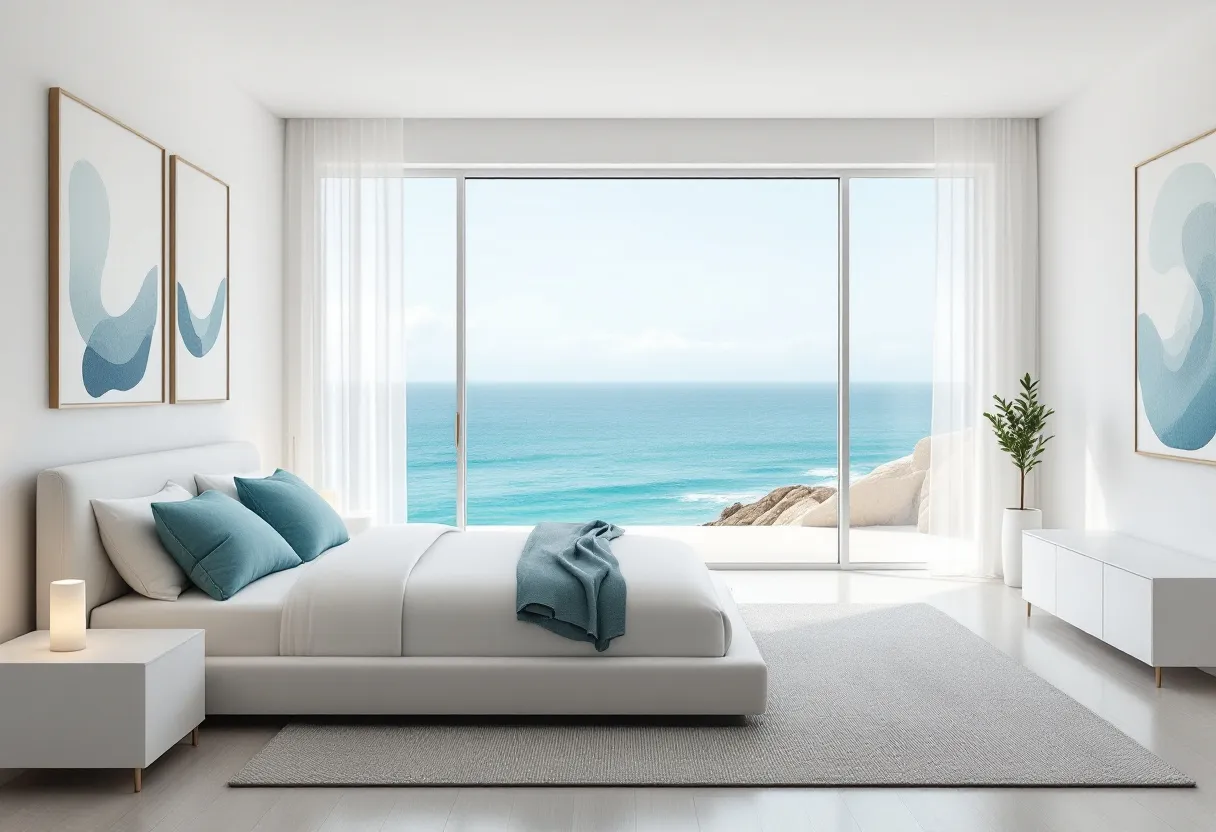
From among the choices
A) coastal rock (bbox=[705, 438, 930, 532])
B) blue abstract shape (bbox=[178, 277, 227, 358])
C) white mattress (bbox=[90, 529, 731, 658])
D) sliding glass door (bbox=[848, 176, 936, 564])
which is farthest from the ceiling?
coastal rock (bbox=[705, 438, 930, 532])

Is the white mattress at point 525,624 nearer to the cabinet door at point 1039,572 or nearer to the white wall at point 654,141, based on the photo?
the cabinet door at point 1039,572

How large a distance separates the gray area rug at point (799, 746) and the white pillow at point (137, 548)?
2.31 ft

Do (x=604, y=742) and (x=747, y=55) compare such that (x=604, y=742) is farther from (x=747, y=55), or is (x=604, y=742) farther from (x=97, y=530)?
(x=747, y=55)

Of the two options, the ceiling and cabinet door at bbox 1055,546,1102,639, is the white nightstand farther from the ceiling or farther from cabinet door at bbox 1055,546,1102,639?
cabinet door at bbox 1055,546,1102,639

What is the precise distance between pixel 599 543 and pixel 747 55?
2529mm

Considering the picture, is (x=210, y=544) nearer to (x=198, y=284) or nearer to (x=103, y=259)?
(x=103, y=259)

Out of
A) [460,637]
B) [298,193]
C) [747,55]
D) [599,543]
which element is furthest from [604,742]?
[298,193]

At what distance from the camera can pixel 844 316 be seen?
6.17 meters

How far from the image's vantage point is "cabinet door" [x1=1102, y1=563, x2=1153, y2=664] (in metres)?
3.77

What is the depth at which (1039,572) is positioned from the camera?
4.78 metres

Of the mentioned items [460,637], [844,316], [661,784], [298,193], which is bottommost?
[661,784]

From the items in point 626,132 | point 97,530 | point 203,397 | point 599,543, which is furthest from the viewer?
point 626,132

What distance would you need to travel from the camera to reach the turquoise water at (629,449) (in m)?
14.7

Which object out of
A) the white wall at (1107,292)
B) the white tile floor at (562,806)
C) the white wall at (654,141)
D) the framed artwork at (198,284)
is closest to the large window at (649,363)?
the white wall at (654,141)
